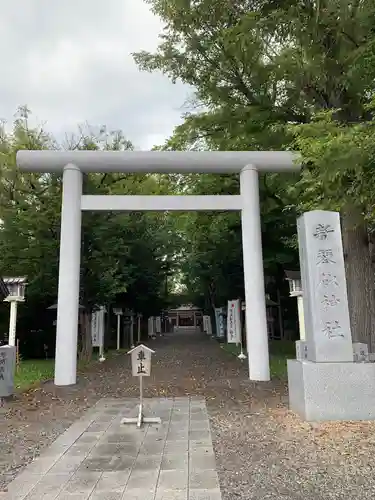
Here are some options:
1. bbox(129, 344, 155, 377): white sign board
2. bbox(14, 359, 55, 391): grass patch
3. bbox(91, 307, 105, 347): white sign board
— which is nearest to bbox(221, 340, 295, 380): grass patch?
bbox(129, 344, 155, 377): white sign board

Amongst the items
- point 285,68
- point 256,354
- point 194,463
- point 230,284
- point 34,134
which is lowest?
point 194,463

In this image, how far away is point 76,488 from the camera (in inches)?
141

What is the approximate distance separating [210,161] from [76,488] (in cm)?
751

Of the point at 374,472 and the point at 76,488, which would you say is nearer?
the point at 76,488

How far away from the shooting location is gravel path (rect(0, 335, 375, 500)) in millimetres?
3593

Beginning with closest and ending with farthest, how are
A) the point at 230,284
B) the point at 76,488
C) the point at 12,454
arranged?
the point at 76,488 < the point at 12,454 < the point at 230,284

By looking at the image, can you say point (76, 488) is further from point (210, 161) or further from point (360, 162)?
point (210, 161)

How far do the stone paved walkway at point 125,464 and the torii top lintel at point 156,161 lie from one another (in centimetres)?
567

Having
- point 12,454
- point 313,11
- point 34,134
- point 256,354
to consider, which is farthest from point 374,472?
point 34,134

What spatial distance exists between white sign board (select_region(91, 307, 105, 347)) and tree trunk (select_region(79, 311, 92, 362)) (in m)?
0.19

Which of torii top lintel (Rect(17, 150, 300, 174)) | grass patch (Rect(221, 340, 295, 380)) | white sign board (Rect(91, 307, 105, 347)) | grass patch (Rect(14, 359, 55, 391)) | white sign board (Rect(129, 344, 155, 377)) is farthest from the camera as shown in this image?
white sign board (Rect(91, 307, 105, 347))

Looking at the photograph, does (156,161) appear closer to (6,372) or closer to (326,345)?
(6,372)

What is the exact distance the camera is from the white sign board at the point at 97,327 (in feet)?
52.9

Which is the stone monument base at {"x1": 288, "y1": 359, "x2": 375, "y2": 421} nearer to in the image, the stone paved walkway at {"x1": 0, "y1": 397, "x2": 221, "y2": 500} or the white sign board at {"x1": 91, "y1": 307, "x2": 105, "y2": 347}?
the stone paved walkway at {"x1": 0, "y1": 397, "x2": 221, "y2": 500}
